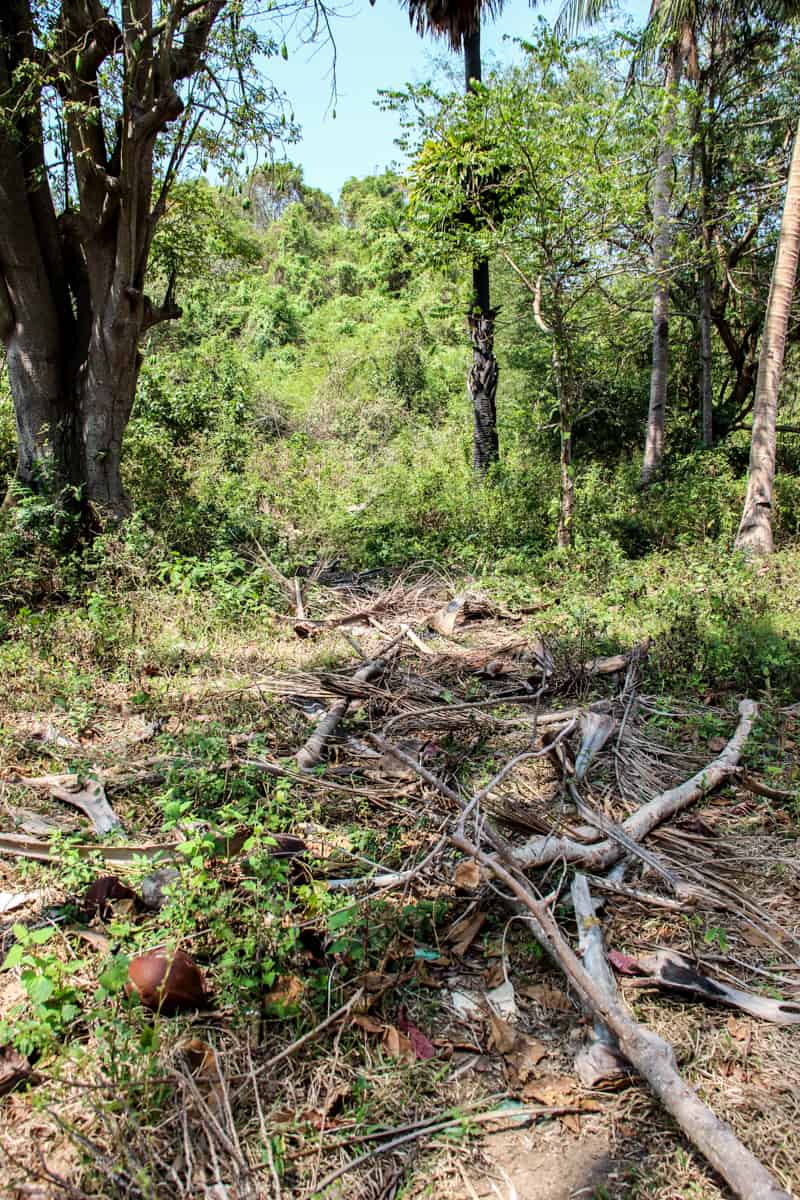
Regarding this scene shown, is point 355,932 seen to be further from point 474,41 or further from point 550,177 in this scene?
point 474,41

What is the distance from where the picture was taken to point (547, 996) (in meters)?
2.25

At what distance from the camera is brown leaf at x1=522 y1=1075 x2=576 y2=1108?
190cm

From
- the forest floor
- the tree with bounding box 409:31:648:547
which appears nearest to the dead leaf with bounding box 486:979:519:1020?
the forest floor

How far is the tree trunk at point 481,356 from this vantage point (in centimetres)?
961

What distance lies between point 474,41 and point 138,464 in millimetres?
7139

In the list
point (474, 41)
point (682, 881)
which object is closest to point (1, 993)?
point (682, 881)

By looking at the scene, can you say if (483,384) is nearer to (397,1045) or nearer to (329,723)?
(329,723)

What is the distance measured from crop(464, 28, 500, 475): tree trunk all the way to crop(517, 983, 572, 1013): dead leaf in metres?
7.96

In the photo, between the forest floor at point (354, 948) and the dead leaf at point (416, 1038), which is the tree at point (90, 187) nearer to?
the forest floor at point (354, 948)

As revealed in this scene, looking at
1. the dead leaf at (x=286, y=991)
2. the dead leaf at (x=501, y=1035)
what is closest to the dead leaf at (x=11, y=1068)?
the dead leaf at (x=286, y=991)

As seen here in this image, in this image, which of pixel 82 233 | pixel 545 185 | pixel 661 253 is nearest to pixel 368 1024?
pixel 82 233

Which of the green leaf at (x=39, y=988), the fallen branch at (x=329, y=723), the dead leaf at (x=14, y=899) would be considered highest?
the fallen branch at (x=329, y=723)

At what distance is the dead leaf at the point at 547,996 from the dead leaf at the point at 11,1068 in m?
1.40

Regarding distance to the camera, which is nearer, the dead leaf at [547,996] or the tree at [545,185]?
the dead leaf at [547,996]
